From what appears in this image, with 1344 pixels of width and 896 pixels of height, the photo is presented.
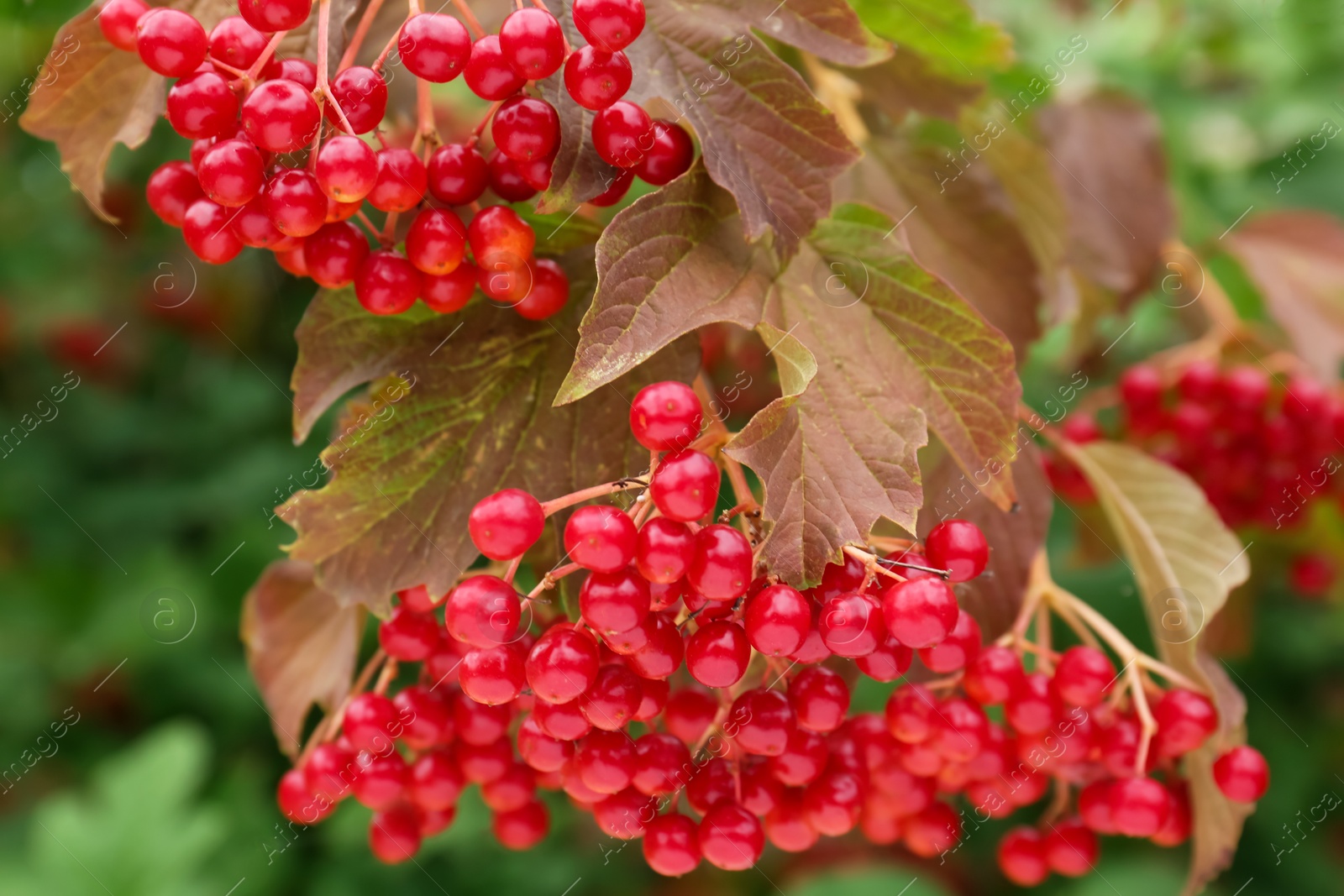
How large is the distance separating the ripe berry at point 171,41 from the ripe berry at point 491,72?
0.14 metres

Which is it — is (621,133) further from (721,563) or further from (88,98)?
(88,98)

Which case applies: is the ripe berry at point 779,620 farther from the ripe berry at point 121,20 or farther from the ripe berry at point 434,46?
the ripe berry at point 121,20

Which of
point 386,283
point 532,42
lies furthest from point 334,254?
point 532,42

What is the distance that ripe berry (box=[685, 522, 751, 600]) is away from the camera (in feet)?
1.52

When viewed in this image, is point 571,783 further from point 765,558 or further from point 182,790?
point 182,790

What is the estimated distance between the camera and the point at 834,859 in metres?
1.94

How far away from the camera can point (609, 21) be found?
1.57 ft

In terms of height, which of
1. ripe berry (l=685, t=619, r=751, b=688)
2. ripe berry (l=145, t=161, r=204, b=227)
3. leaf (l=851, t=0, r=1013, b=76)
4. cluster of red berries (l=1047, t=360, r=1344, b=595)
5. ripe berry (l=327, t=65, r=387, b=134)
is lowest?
cluster of red berries (l=1047, t=360, r=1344, b=595)

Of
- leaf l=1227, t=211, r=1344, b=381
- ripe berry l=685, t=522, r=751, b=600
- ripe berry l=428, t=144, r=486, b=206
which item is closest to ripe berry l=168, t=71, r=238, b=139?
ripe berry l=428, t=144, r=486, b=206

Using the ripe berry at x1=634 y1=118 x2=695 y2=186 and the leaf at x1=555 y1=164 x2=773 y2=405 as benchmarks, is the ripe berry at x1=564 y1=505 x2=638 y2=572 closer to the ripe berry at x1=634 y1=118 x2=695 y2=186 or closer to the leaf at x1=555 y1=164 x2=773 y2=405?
the leaf at x1=555 y1=164 x2=773 y2=405

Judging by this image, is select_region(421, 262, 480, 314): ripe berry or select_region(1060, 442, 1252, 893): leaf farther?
select_region(1060, 442, 1252, 893): leaf

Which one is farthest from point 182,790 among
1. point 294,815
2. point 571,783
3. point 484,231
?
point 484,231

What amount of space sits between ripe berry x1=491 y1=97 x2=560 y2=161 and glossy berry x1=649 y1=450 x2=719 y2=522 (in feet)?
0.56

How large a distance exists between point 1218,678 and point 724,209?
46 cm
